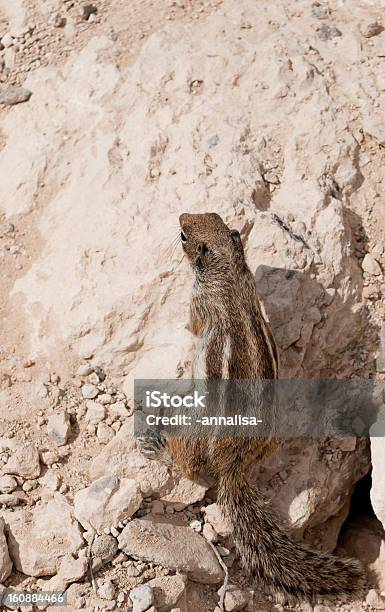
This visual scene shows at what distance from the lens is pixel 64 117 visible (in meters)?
7.00

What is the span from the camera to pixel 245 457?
18.3 ft

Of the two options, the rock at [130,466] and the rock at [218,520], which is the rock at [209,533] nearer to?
the rock at [218,520]

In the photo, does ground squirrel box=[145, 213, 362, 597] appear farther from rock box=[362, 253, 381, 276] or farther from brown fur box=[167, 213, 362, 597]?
rock box=[362, 253, 381, 276]

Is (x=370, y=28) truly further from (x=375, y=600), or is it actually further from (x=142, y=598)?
(x=142, y=598)

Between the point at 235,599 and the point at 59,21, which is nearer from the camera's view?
the point at 235,599

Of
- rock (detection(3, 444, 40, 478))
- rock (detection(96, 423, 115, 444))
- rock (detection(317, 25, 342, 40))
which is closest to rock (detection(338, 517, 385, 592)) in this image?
rock (detection(96, 423, 115, 444))

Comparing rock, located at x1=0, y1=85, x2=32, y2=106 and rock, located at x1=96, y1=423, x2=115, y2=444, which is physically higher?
rock, located at x1=0, y1=85, x2=32, y2=106

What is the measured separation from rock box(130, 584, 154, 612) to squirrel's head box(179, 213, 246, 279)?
219cm

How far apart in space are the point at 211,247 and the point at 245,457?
5.02 ft

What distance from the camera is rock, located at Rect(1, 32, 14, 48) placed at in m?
7.66

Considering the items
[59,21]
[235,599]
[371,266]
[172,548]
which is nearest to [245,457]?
[172,548]

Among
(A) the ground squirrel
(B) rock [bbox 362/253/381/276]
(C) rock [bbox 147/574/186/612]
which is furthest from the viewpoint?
(B) rock [bbox 362/253/381/276]

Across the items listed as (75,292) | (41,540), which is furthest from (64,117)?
(41,540)

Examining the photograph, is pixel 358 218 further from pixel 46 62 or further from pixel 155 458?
pixel 46 62
